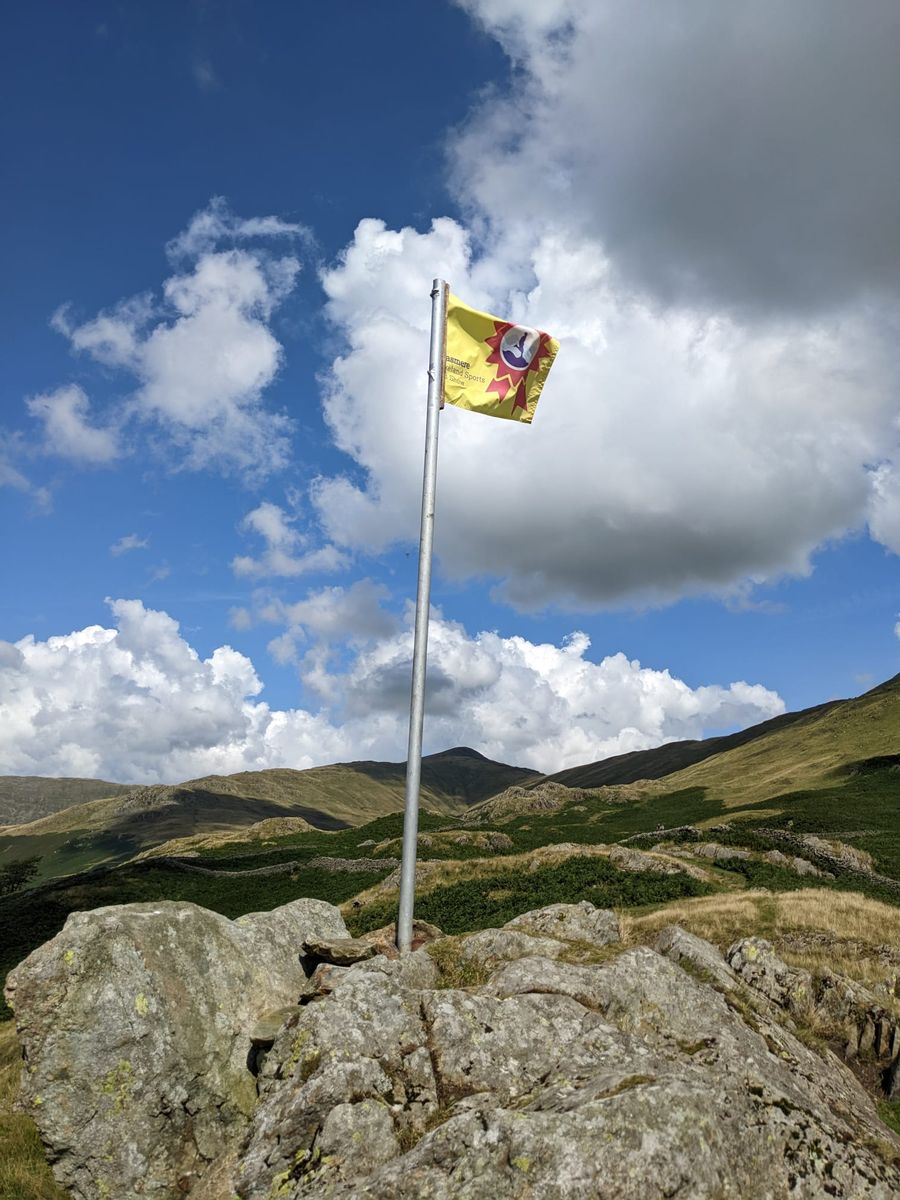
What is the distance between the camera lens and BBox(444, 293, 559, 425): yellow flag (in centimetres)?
2012

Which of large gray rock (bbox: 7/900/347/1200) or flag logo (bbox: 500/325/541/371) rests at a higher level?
flag logo (bbox: 500/325/541/371)

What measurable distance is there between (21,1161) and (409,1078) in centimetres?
669

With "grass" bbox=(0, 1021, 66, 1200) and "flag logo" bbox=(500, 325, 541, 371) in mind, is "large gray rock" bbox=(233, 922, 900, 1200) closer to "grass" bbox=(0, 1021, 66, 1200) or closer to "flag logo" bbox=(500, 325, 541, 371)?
"grass" bbox=(0, 1021, 66, 1200)

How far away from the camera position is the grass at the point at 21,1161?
10578 millimetres

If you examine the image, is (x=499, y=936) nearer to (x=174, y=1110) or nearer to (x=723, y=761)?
(x=174, y=1110)

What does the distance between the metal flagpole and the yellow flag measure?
73 centimetres

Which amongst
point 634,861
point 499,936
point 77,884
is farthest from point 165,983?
point 77,884

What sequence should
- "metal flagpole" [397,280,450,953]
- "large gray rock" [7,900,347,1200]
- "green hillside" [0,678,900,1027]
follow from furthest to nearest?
"green hillside" [0,678,900,1027]
"metal flagpole" [397,280,450,953]
"large gray rock" [7,900,347,1200]

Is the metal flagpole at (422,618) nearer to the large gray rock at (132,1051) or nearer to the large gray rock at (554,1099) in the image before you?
the large gray rock at (554,1099)

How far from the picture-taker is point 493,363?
813 inches

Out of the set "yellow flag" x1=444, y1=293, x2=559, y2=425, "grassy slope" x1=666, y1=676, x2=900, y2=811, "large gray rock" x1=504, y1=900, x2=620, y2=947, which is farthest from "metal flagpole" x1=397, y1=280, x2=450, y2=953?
"grassy slope" x1=666, y1=676, x2=900, y2=811

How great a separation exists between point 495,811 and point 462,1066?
116m

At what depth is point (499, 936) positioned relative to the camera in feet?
53.2

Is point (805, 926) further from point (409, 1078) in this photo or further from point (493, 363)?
point (493, 363)
